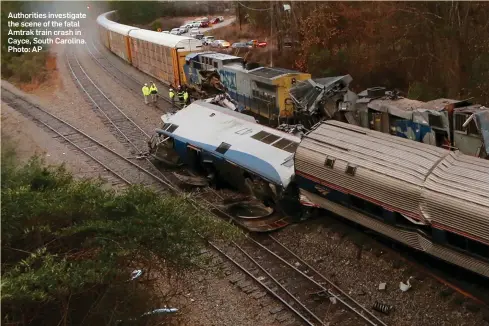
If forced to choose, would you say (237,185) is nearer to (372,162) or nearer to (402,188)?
(372,162)

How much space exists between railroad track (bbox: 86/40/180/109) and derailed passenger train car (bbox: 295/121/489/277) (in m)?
15.9

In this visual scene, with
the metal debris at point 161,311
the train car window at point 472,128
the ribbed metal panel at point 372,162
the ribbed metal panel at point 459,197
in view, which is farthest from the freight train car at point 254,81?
the metal debris at point 161,311

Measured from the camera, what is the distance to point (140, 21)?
60.6 m

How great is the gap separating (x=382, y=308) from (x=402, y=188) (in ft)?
8.60

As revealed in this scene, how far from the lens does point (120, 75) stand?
3784 centimetres

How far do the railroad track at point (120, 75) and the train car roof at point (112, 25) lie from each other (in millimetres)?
2667

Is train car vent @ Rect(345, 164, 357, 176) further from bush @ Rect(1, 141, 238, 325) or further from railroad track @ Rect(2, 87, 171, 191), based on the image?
railroad track @ Rect(2, 87, 171, 191)

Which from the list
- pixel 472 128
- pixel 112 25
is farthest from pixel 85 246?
pixel 112 25

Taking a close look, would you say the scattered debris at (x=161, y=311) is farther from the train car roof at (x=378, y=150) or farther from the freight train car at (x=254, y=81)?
the freight train car at (x=254, y=81)

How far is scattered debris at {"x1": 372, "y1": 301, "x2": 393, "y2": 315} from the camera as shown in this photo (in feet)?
35.0

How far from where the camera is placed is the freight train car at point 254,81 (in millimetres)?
21484

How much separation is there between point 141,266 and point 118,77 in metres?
29.9

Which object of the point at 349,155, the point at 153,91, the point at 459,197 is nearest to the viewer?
the point at 459,197

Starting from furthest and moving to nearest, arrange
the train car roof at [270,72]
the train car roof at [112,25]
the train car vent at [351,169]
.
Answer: the train car roof at [112,25] < the train car roof at [270,72] < the train car vent at [351,169]
